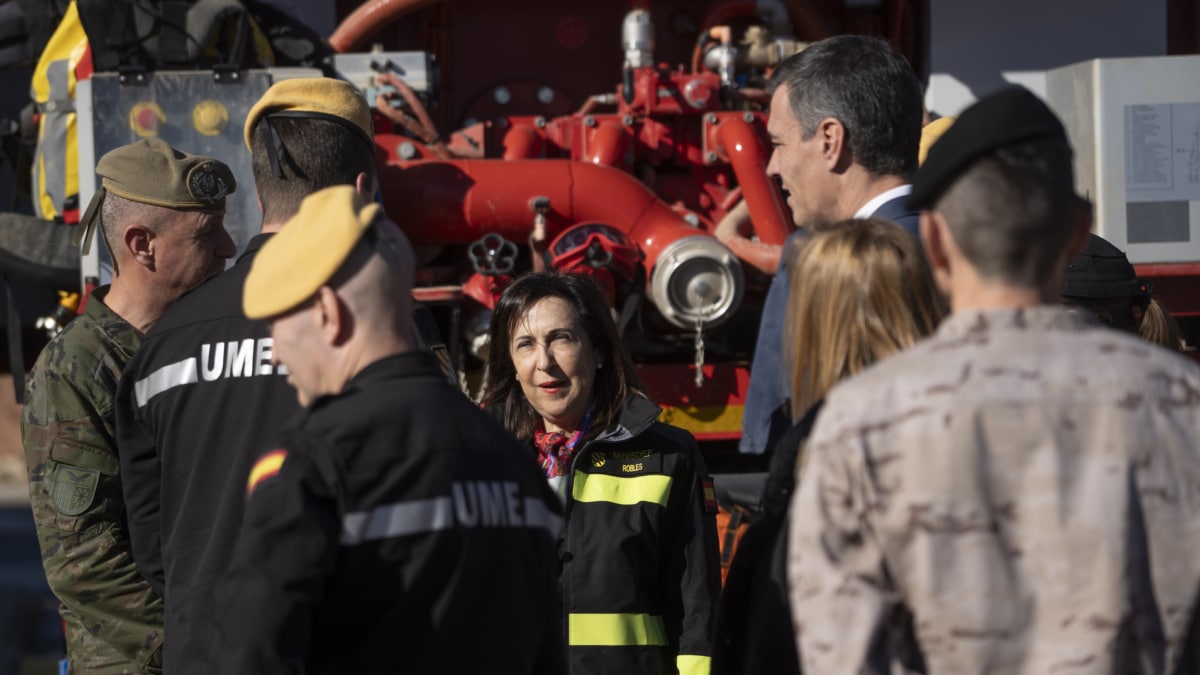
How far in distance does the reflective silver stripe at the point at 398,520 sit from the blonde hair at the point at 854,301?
19.5 inches

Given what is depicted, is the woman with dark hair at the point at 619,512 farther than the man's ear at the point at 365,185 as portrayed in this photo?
Yes

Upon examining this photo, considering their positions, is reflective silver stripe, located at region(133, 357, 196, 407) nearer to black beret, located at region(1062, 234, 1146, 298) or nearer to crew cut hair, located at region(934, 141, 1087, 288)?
crew cut hair, located at region(934, 141, 1087, 288)

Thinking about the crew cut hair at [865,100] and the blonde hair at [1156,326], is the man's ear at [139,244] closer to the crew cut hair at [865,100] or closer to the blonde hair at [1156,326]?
the crew cut hair at [865,100]

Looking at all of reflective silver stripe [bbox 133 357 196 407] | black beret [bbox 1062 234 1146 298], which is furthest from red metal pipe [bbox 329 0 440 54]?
reflective silver stripe [bbox 133 357 196 407]

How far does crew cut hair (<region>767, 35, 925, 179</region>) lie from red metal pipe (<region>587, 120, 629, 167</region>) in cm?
238

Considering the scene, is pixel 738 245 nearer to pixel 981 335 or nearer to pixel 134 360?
pixel 134 360

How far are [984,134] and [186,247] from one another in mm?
1591

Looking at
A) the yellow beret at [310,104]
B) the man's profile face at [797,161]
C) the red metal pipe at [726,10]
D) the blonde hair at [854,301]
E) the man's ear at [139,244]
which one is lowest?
the blonde hair at [854,301]

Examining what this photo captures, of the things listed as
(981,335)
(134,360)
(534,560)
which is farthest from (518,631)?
(134,360)

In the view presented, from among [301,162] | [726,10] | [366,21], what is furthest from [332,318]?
[726,10]

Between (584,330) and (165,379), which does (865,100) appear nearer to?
(584,330)

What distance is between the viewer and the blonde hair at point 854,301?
1.69 metres

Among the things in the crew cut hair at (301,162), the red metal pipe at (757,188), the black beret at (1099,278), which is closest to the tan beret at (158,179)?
the crew cut hair at (301,162)

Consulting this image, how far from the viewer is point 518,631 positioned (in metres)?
1.64
